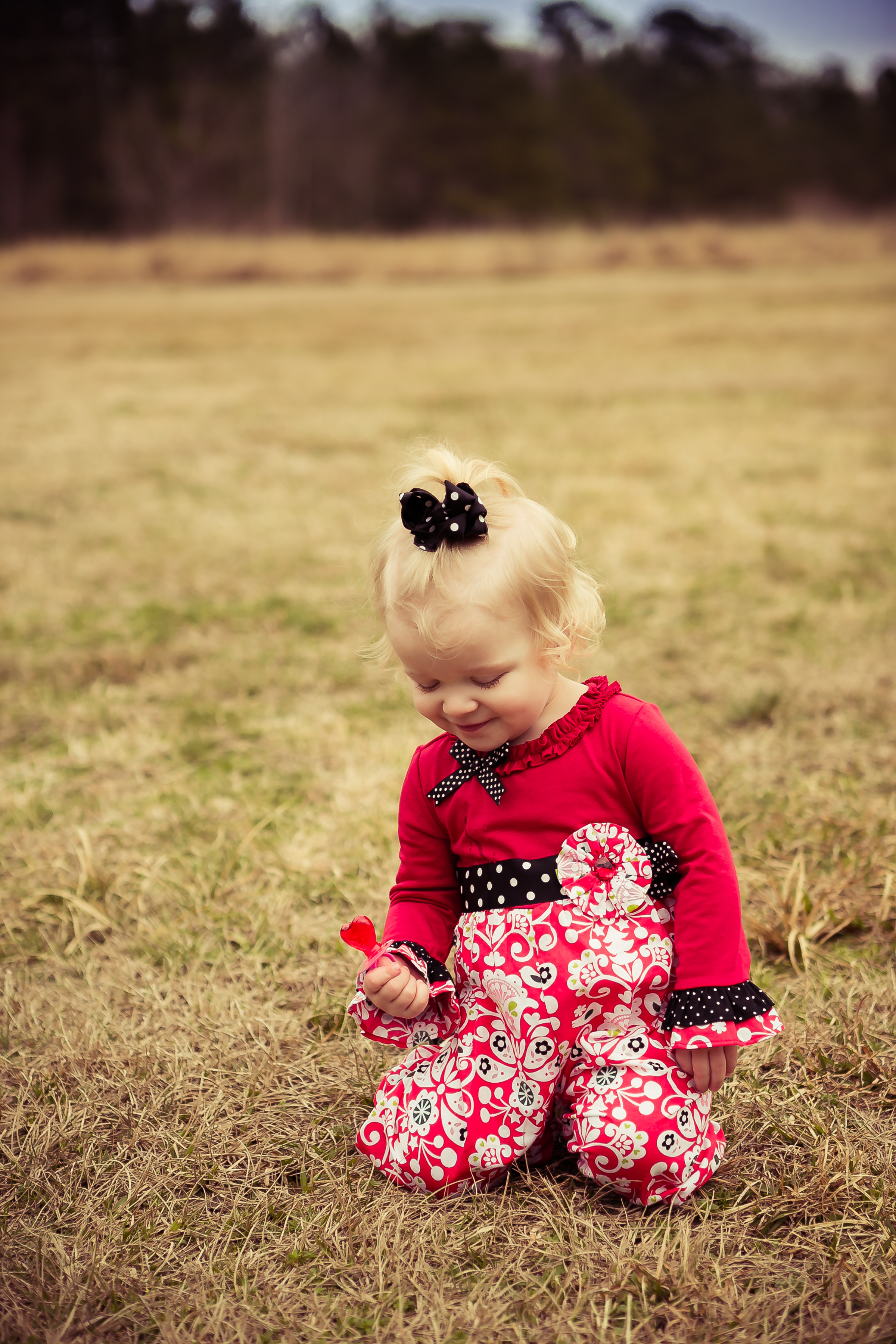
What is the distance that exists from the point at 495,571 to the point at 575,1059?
2.21ft

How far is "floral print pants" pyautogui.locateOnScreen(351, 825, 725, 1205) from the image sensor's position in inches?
58.4

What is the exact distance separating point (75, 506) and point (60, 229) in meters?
24.1

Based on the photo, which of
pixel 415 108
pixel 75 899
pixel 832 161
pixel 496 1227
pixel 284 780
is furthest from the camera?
pixel 832 161

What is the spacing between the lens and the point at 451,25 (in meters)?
30.8

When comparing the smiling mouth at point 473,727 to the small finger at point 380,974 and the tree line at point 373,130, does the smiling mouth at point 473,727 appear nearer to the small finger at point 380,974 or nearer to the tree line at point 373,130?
the small finger at point 380,974

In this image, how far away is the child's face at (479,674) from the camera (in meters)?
1.45

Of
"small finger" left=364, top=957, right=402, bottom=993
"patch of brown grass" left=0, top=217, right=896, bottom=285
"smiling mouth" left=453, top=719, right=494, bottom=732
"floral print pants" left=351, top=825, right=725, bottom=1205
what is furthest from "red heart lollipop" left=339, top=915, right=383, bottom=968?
"patch of brown grass" left=0, top=217, right=896, bottom=285

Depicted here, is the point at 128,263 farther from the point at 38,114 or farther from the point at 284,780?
the point at 284,780

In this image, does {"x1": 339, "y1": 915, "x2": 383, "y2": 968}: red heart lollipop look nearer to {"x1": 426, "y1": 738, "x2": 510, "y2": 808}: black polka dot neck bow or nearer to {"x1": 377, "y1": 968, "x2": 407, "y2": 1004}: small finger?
{"x1": 377, "y1": 968, "x2": 407, "y2": 1004}: small finger

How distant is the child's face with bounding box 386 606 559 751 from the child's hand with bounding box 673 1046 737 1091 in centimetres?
47

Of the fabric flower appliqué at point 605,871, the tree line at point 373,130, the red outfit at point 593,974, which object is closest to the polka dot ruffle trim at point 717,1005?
the red outfit at point 593,974

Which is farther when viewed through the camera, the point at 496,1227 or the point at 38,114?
the point at 38,114

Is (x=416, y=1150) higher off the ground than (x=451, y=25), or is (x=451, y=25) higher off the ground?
(x=451, y=25)

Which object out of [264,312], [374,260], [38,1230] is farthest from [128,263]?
[38,1230]
